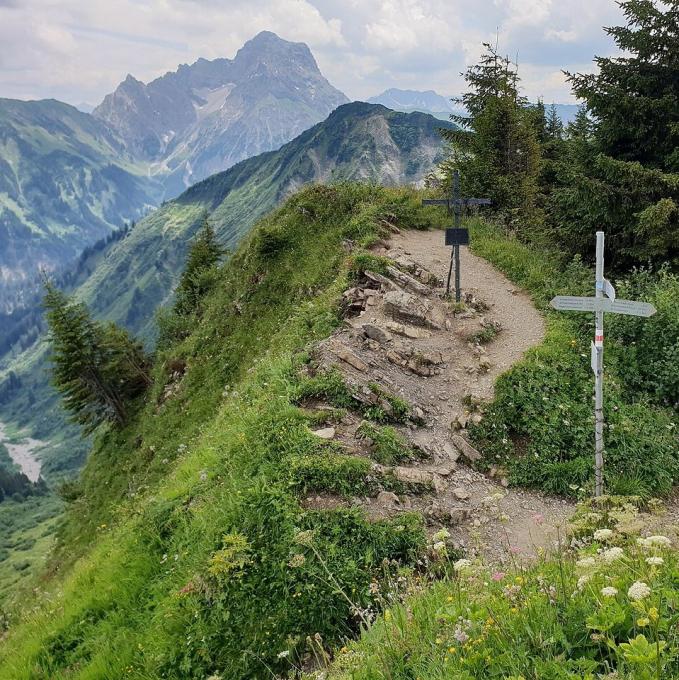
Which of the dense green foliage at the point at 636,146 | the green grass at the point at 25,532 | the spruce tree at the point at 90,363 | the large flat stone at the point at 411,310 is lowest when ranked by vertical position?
the green grass at the point at 25,532

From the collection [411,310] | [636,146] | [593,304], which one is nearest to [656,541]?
[593,304]

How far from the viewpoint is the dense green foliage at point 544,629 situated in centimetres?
328

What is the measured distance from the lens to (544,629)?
12.4 feet

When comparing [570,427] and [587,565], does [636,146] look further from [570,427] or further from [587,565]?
[587,565]

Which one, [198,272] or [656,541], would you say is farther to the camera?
[198,272]

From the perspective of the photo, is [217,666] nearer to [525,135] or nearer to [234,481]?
[234,481]

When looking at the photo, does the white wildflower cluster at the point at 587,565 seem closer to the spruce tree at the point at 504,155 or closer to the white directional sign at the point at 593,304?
the white directional sign at the point at 593,304

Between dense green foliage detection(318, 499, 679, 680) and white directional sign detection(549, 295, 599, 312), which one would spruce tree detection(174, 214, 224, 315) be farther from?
dense green foliage detection(318, 499, 679, 680)

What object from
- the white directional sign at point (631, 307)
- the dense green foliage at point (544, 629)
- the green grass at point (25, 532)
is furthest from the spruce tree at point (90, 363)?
the green grass at point (25, 532)

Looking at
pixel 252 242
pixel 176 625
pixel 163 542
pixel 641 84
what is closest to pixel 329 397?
pixel 163 542

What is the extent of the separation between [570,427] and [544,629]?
279 inches

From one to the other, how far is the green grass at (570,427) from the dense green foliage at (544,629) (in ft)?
14.1

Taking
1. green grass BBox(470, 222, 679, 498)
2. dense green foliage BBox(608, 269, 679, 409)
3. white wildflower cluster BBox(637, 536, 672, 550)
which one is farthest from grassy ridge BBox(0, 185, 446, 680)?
dense green foliage BBox(608, 269, 679, 409)

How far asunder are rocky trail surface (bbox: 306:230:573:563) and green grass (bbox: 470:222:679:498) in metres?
0.44
